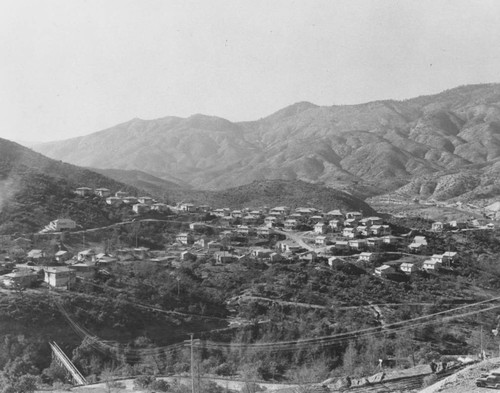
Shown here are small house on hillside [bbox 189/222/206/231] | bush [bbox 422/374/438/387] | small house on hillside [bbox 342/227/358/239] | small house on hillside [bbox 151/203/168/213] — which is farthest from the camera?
small house on hillside [bbox 151/203/168/213]

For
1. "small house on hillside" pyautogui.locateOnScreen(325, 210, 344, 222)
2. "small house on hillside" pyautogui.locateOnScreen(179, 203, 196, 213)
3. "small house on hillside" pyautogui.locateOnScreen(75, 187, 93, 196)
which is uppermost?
"small house on hillside" pyautogui.locateOnScreen(75, 187, 93, 196)

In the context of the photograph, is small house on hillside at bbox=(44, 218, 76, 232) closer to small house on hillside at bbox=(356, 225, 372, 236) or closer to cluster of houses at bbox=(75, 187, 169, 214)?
cluster of houses at bbox=(75, 187, 169, 214)

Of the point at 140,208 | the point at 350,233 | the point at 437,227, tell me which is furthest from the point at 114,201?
the point at 437,227

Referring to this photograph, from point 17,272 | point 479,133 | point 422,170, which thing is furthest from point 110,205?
point 479,133

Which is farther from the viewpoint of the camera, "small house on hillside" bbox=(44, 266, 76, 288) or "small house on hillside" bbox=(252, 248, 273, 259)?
"small house on hillside" bbox=(252, 248, 273, 259)

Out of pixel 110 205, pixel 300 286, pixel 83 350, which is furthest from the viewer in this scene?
pixel 110 205

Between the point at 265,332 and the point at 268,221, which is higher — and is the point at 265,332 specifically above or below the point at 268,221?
below

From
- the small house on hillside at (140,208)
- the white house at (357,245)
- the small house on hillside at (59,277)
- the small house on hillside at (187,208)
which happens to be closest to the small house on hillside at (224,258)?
the white house at (357,245)

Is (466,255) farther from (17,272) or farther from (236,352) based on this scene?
(17,272)

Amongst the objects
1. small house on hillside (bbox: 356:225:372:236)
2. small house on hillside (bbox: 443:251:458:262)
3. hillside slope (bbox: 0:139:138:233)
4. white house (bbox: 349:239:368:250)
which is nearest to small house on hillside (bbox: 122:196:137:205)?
hillside slope (bbox: 0:139:138:233)
